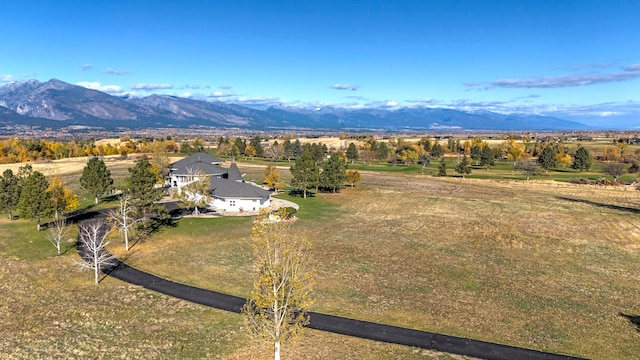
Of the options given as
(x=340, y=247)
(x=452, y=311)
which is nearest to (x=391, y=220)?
(x=340, y=247)

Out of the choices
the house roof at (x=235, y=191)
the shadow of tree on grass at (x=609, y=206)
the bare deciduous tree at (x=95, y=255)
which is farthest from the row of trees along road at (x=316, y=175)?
the shadow of tree on grass at (x=609, y=206)

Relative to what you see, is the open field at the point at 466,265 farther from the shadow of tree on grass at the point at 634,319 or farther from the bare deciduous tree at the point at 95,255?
the bare deciduous tree at the point at 95,255

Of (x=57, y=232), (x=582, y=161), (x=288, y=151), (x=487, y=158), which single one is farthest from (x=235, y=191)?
(x=582, y=161)

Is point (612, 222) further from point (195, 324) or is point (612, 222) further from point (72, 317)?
point (72, 317)

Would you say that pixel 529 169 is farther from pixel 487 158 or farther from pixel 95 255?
pixel 95 255

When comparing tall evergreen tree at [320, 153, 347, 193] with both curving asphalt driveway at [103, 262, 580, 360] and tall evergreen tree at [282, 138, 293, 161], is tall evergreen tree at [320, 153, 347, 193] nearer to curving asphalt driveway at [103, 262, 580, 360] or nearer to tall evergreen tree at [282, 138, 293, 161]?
curving asphalt driveway at [103, 262, 580, 360]
